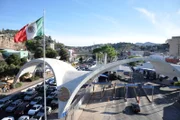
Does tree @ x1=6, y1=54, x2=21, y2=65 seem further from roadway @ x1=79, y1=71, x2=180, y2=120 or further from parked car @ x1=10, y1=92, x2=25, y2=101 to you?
roadway @ x1=79, y1=71, x2=180, y2=120

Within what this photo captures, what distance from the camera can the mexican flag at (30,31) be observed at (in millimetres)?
11828

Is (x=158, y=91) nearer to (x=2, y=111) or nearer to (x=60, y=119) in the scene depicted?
(x=60, y=119)

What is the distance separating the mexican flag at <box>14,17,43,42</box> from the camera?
38.8 feet

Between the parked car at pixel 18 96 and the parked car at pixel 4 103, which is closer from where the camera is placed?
the parked car at pixel 4 103

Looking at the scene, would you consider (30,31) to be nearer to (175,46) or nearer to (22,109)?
(22,109)

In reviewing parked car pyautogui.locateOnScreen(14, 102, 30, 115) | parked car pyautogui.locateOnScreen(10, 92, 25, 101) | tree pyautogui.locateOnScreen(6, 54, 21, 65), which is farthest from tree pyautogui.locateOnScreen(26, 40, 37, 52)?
parked car pyautogui.locateOnScreen(14, 102, 30, 115)

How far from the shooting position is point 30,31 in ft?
39.2

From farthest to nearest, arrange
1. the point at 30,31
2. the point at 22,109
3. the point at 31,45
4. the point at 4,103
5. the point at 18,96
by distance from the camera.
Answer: the point at 31,45 → the point at 18,96 → the point at 4,103 → the point at 22,109 → the point at 30,31

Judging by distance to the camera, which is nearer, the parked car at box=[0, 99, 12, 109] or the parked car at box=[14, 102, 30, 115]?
the parked car at box=[14, 102, 30, 115]

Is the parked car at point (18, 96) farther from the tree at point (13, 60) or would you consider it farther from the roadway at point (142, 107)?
the tree at point (13, 60)

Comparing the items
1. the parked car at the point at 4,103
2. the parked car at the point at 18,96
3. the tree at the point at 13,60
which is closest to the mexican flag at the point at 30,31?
the parked car at the point at 4,103

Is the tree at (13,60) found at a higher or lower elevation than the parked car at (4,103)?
higher

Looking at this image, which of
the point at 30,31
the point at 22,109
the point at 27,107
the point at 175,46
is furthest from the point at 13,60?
the point at 175,46

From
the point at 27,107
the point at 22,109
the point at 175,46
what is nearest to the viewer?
the point at 22,109
